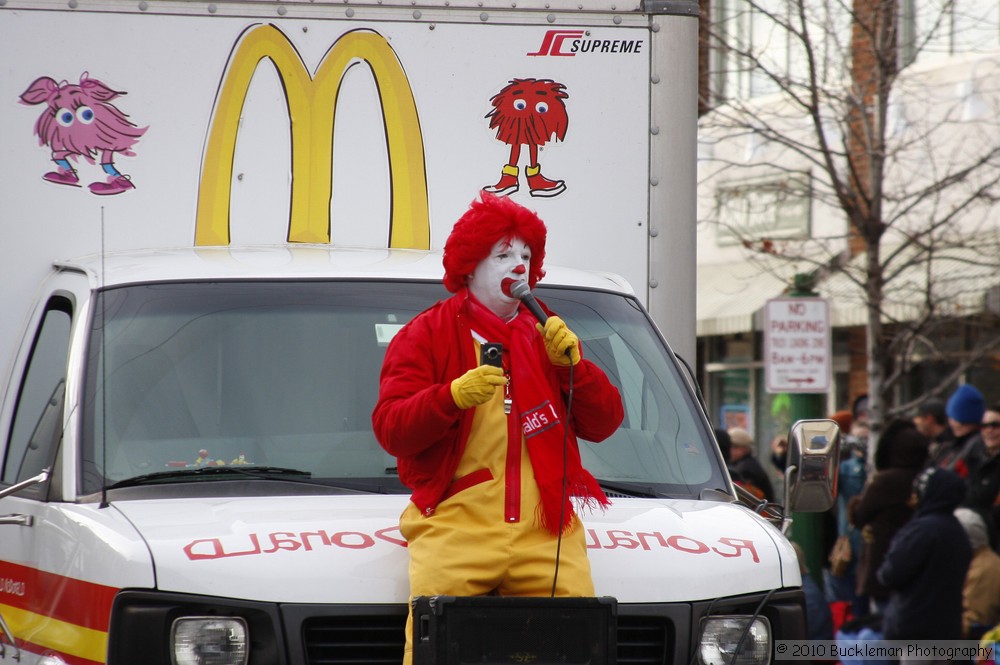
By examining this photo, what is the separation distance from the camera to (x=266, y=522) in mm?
4051

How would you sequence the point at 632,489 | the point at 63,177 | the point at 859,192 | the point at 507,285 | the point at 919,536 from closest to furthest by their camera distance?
the point at 507,285 → the point at 632,489 → the point at 63,177 → the point at 919,536 → the point at 859,192

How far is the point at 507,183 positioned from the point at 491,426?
1.99 m

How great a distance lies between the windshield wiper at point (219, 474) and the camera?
4.38 metres

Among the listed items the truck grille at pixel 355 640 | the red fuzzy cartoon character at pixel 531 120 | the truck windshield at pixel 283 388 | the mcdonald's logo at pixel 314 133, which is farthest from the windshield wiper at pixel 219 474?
the red fuzzy cartoon character at pixel 531 120

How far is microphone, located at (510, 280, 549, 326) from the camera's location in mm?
3953

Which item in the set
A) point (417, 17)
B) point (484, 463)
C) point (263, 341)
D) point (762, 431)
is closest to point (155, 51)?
point (417, 17)

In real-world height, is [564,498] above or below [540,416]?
below

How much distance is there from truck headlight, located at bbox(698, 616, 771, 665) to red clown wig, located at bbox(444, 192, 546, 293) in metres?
1.08

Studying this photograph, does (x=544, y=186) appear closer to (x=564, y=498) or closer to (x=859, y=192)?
(x=564, y=498)

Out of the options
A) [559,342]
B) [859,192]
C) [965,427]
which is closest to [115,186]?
[559,342]

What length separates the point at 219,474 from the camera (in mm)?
4414

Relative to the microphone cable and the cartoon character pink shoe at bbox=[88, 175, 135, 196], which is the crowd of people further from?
the microphone cable

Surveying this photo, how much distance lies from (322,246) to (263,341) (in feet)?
3.01

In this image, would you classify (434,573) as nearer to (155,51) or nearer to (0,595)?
(0,595)
